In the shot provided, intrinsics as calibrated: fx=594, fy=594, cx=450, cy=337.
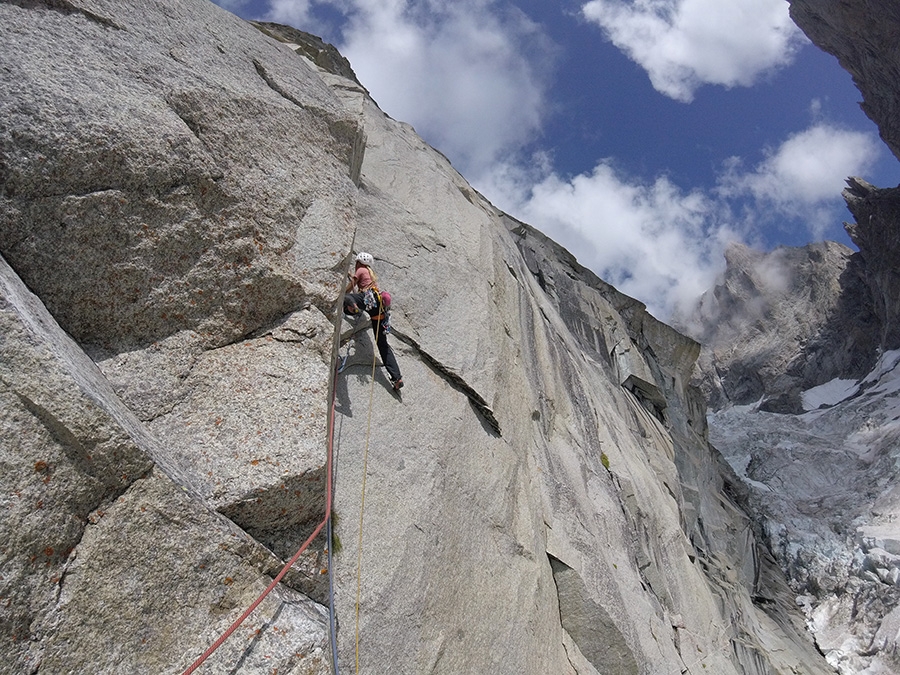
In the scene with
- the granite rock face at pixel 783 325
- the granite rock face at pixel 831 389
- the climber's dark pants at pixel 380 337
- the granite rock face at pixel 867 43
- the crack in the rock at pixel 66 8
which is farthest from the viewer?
the granite rock face at pixel 783 325

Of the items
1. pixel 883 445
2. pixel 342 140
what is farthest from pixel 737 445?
pixel 342 140

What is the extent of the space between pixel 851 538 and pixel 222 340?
46201mm

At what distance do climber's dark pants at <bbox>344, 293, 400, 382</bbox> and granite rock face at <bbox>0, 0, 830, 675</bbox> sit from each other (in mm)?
286

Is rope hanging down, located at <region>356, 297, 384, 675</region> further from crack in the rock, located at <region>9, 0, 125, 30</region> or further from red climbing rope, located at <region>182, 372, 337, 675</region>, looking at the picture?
crack in the rock, located at <region>9, 0, 125, 30</region>

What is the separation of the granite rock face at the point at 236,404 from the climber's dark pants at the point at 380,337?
29cm

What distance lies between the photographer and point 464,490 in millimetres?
9047

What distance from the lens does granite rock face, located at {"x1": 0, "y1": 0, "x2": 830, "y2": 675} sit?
4504mm

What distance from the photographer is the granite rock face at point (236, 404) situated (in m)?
4.50

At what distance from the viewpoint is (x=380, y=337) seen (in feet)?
30.0

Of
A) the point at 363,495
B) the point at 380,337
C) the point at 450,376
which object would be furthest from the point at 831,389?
the point at 363,495

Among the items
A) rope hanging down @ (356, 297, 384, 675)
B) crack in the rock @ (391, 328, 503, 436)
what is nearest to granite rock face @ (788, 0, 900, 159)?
crack in the rock @ (391, 328, 503, 436)

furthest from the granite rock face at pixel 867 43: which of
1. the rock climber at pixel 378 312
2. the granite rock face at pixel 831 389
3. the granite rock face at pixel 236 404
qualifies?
the rock climber at pixel 378 312

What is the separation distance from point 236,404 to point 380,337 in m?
3.31

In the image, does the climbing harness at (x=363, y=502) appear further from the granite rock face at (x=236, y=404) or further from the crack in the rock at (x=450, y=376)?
the crack in the rock at (x=450, y=376)
